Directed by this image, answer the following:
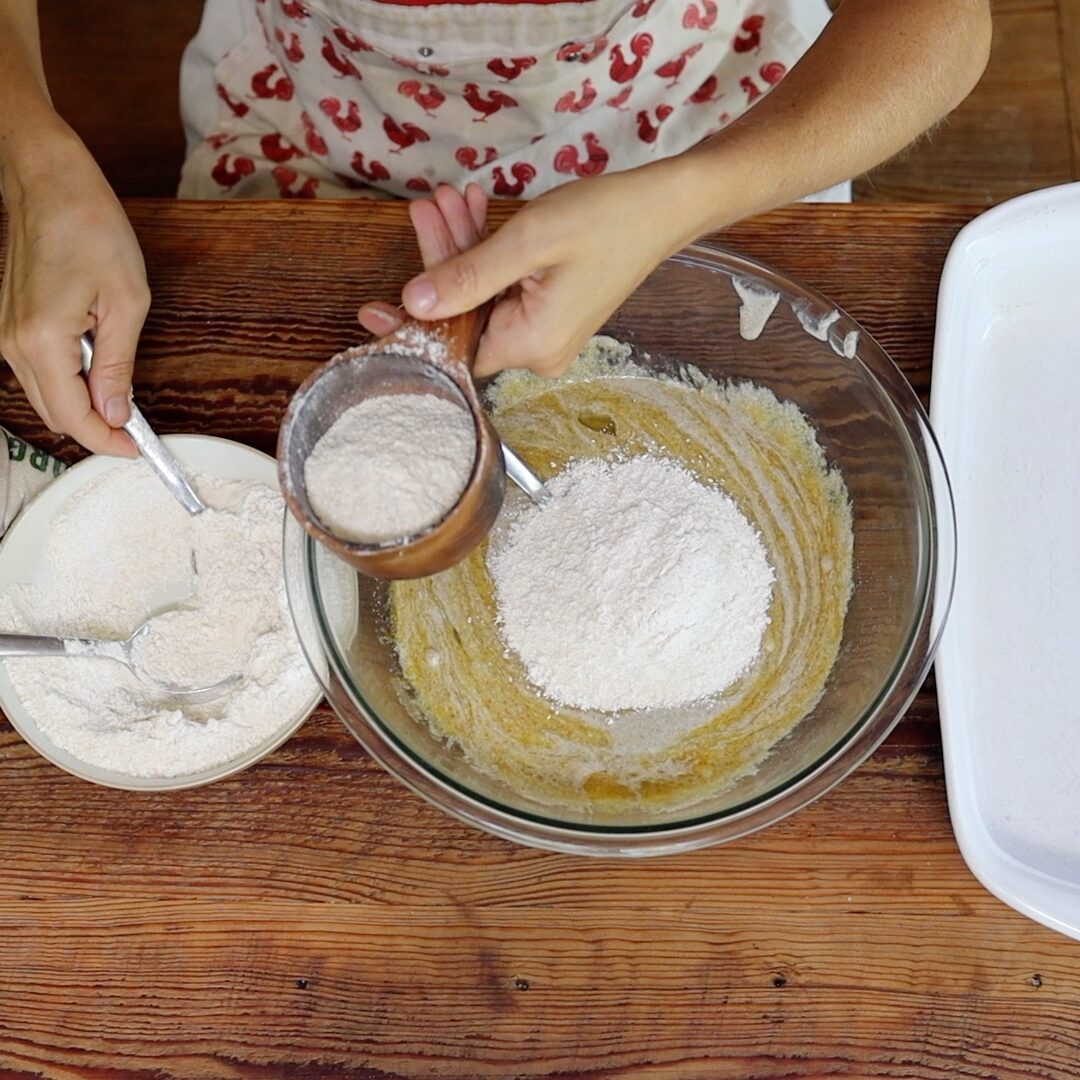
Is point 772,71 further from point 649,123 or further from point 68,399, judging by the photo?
point 68,399

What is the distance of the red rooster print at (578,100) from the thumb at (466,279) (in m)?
0.40

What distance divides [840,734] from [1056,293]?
458 millimetres

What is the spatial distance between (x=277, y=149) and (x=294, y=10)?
0.46ft

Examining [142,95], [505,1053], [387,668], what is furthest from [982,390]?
[142,95]

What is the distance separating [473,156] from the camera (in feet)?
3.37

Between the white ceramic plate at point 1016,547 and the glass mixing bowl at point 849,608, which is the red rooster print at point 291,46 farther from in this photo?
the white ceramic plate at point 1016,547

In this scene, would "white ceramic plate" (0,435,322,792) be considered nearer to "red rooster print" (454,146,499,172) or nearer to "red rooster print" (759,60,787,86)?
"red rooster print" (454,146,499,172)

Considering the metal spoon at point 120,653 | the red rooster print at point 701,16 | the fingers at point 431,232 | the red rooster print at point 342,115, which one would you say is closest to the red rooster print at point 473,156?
the red rooster print at point 342,115

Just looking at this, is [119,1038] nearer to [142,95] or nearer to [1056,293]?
[1056,293]

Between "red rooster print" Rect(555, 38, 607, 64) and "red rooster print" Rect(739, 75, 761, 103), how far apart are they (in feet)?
0.51

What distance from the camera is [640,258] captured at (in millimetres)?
714

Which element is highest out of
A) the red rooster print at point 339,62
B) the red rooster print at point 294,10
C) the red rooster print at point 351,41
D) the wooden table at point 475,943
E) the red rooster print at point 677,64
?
the red rooster print at point 294,10

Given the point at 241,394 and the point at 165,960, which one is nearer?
the point at 165,960

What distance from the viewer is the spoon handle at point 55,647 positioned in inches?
30.9
